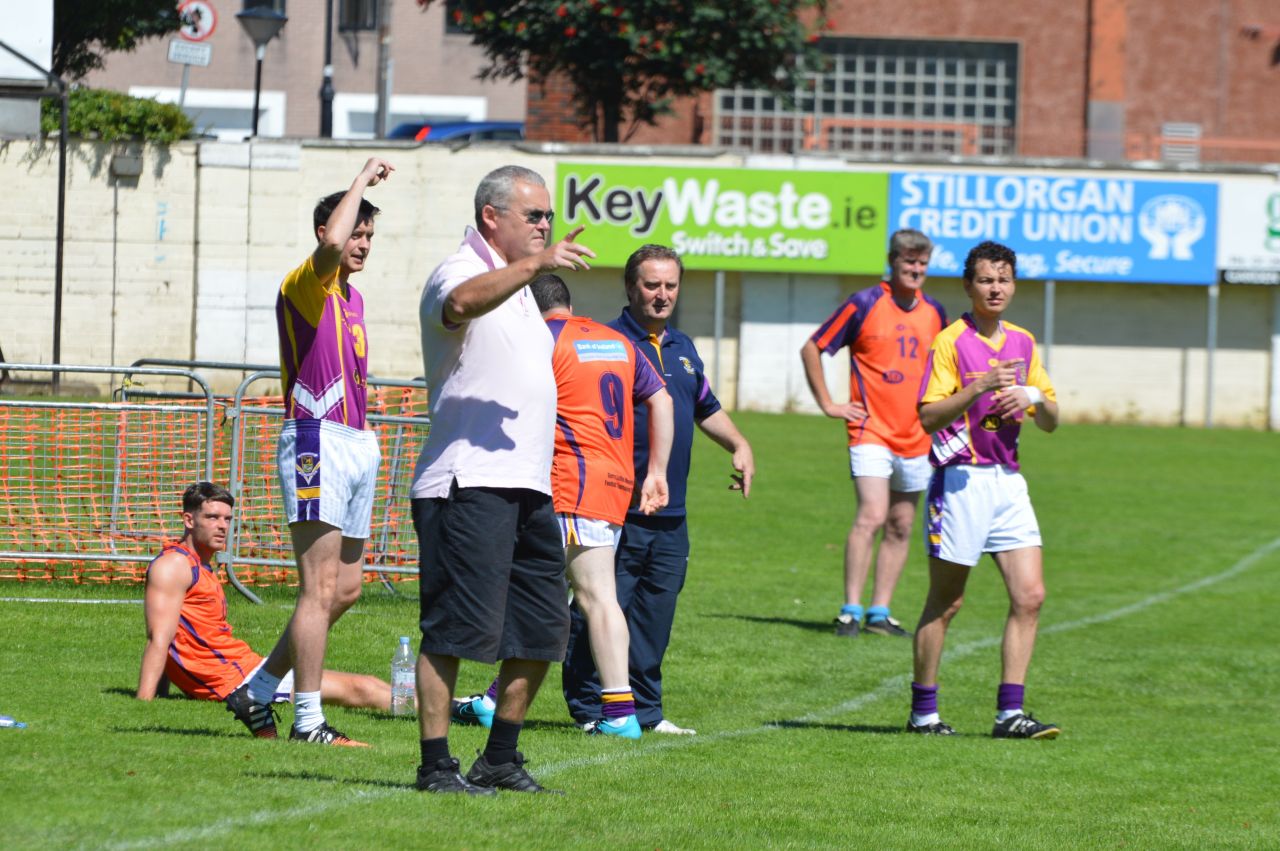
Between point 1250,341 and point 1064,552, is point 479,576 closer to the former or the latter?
point 1064,552

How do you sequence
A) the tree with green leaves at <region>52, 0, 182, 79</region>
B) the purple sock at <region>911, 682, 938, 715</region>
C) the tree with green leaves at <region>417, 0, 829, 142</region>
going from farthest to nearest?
the tree with green leaves at <region>417, 0, 829, 142</region> → the tree with green leaves at <region>52, 0, 182, 79</region> → the purple sock at <region>911, 682, 938, 715</region>

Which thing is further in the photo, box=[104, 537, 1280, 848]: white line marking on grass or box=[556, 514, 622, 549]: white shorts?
box=[556, 514, 622, 549]: white shorts

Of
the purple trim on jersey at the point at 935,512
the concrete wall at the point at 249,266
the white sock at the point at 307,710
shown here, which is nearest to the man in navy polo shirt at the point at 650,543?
the purple trim on jersey at the point at 935,512

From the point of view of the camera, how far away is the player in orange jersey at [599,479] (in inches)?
330

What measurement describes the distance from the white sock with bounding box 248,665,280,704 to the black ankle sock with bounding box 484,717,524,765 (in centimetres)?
155

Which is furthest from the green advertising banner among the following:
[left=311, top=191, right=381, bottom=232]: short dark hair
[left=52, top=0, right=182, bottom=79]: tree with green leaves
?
[left=311, top=191, right=381, bottom=232]: short dark hair

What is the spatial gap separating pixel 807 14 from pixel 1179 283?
12.4m

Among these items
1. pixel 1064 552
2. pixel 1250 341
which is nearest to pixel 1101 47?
pixel 1250 341

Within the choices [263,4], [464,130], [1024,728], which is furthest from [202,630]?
[464,130]

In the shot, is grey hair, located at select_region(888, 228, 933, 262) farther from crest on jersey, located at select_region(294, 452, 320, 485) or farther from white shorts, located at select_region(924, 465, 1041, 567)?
crest on jersey, located at select_region(294, 452, 320, 485)

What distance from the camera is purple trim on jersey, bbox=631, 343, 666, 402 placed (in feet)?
28.7

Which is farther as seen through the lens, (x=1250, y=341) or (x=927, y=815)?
(x=1250, y=341)

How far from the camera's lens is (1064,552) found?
17672 millimetres

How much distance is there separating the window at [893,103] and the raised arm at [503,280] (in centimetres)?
3637
